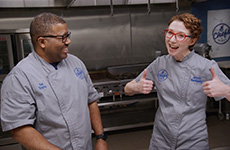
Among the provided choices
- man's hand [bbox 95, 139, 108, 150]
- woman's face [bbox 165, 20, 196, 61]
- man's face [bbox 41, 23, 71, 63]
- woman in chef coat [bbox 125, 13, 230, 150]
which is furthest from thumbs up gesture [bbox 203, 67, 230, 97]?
man's face [bbox 41, 23, 71, 63]

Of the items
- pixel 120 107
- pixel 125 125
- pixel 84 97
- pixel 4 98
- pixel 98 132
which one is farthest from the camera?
pixel 120 107

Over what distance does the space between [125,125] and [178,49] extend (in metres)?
2.29

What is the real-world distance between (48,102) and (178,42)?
894 mm

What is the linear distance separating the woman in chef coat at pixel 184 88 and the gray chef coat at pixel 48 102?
0.45 m

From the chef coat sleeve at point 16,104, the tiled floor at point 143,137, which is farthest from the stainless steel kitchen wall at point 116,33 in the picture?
the chef coat sleeve at point 16,104

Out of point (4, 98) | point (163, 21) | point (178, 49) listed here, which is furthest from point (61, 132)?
point (163, 21)

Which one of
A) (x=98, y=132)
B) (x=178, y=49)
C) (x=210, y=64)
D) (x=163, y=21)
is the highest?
(x=163, y=21)

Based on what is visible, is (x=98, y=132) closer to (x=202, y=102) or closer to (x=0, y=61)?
(x=202, y=102)

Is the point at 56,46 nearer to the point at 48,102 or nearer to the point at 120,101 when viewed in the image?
the point at 48,102

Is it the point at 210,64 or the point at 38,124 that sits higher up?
the point at 210,64

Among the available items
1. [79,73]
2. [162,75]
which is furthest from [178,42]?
[79,73]

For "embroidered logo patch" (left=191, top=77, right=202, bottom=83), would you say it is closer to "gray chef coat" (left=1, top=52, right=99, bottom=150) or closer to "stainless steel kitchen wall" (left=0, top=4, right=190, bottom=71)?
"gray chef coat" (left=1, top=52, right=99, bottom=150)

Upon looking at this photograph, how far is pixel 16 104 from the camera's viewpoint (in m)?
1.19

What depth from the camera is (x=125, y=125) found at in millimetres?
3570
